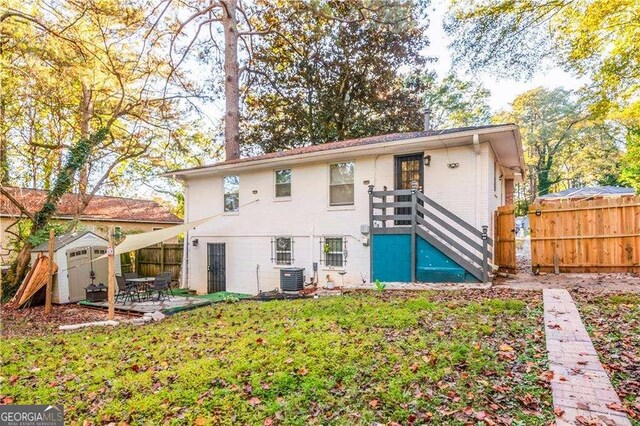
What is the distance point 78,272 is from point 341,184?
358 inches

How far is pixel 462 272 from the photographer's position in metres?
8.44

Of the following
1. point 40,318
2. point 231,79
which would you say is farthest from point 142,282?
point 231,79

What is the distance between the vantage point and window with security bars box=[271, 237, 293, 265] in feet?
38.0

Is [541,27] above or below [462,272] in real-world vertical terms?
above

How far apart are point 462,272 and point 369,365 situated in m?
5.28

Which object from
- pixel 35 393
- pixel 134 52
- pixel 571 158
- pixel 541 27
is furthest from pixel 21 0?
pixel 571 158

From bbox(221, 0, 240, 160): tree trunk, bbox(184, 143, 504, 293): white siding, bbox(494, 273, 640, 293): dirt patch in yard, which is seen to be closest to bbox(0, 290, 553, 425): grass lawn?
bbox(494, 273, 640, 293): dirt patch in yard

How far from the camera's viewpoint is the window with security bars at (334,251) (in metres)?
10.6

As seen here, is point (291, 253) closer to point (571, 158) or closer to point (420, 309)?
point (420, 309)

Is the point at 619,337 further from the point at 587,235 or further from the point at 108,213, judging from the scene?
the point at 108,213

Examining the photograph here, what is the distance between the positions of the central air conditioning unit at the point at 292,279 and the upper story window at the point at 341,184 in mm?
2283

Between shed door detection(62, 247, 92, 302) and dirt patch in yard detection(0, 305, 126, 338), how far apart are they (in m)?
0.77

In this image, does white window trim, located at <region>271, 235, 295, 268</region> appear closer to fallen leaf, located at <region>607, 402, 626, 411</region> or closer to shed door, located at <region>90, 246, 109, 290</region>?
shed door, located at <region>90, 246, 109, 290</region>

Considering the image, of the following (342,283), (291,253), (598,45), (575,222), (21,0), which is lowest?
(342,283)
